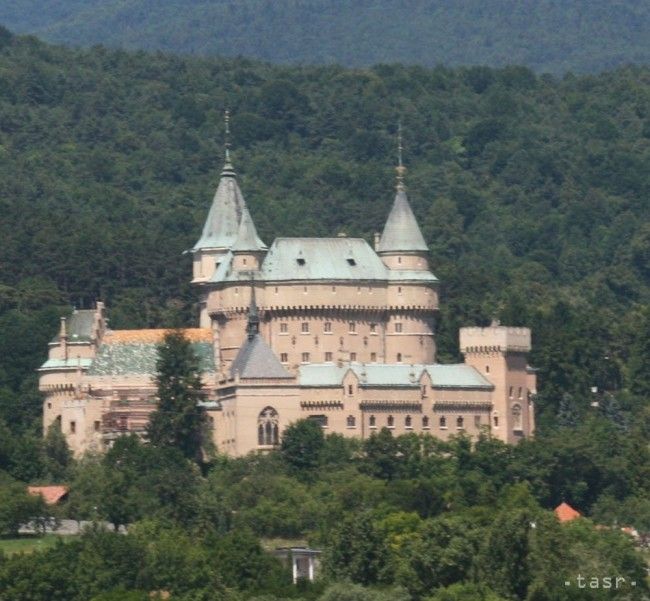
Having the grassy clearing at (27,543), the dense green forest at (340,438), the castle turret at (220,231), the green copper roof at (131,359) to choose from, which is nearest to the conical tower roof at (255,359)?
the dense green forest at (340,438)

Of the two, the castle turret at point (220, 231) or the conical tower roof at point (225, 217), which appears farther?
the conical tower roof at point (225, 217)

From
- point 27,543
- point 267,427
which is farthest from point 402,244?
point 27,543

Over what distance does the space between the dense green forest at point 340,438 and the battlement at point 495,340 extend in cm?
356

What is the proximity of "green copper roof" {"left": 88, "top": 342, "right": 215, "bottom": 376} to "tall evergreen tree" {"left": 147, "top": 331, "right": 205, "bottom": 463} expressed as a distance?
2031mm

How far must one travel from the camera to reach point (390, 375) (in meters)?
115

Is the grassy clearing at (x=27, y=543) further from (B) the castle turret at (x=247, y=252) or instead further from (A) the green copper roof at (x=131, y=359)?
(B) the castle turret at (x=247, y=252)

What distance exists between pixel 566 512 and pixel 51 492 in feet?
54.5

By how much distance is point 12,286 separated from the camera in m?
143

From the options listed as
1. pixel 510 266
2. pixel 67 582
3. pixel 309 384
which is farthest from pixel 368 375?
pixel 510 266

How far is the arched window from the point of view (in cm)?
11400

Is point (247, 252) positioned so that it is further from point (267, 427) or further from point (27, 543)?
point (27, 543)

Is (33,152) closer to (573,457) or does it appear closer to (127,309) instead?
(127,309)

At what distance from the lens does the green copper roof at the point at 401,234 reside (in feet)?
394

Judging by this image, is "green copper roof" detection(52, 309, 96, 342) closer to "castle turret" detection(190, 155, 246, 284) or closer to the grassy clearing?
"castle turret" detection(190, 155, 246, 284)
